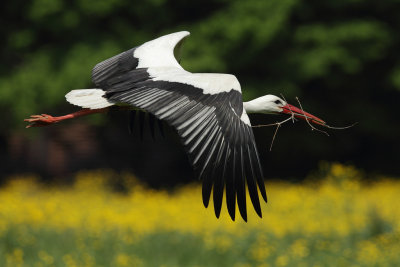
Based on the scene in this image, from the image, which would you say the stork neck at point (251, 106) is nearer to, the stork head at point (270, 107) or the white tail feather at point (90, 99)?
the stork head at point (270, 107)

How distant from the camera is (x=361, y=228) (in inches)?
330

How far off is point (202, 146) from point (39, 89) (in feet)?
28.4

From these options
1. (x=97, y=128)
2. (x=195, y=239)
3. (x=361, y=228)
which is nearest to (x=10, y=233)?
(x=195, y=239)

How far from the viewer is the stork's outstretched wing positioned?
5234 millimetres

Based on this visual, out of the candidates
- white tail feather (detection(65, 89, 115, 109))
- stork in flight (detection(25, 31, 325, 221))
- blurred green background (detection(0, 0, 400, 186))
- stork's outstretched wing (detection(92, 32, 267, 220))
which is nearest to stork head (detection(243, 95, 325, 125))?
stork in flight (detection(25, 31, 325, 221))

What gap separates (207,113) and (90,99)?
110 cm

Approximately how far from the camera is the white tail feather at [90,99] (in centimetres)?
629

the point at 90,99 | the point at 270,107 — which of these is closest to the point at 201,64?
the point at 270,107

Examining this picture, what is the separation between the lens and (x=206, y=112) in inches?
219

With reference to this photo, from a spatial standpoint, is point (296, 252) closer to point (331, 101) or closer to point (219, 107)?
point (219, 107)

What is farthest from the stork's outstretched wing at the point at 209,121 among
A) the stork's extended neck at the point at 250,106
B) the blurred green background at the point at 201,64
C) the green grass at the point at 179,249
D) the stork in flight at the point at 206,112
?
the blurred green background at the point at 201,64

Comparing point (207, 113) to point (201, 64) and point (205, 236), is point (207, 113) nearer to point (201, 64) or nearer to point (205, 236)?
point (205, 236)

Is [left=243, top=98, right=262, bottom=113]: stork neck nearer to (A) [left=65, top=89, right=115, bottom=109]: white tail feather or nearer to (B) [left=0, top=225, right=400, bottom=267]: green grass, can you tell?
(A) [left=65, top=89, right=115, bottom=109]: white tail feather

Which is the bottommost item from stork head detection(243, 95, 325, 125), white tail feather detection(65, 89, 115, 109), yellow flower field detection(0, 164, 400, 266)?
yellow flower field detection(0, 164, 400, 266)
